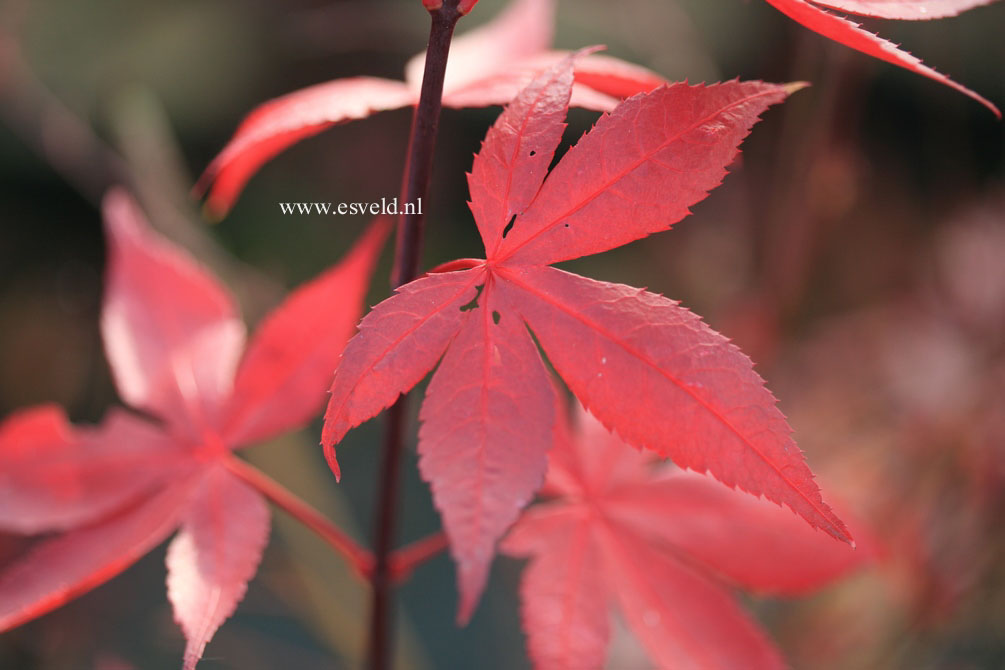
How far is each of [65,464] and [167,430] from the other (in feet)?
0.14

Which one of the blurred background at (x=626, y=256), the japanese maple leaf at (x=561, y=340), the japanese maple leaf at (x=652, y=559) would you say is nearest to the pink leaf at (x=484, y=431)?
the japanese maple leaf at (x=561, y=340)

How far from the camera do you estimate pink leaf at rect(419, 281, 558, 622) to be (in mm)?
193

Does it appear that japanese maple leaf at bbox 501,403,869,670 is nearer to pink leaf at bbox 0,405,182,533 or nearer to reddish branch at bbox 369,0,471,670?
reddish branch at bbox 369,0,471,670

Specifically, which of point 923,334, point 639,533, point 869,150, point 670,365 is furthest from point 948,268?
point 670,365

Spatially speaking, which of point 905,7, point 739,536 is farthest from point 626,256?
point 905,7

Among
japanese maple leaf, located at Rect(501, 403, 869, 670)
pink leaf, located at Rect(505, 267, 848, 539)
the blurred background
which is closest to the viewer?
A: pink leaf, located at Rect(505, 267, 848, 539)

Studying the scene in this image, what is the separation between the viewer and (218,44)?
1051 mm

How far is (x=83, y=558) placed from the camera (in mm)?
294

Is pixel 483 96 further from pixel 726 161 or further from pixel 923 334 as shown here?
pixel 923 334

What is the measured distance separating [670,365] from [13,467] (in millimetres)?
297

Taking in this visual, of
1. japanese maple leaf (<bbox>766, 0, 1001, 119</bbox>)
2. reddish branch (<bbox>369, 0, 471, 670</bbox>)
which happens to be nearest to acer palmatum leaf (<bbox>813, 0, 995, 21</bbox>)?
japanese maple leaf (<bbox>766, 0, 1001, 119</bbox>)

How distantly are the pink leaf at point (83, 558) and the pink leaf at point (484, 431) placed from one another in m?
0.15

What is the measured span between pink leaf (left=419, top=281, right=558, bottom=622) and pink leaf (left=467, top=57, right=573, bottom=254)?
23 mm

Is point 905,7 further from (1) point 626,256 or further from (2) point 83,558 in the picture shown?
(1) point 626,256
